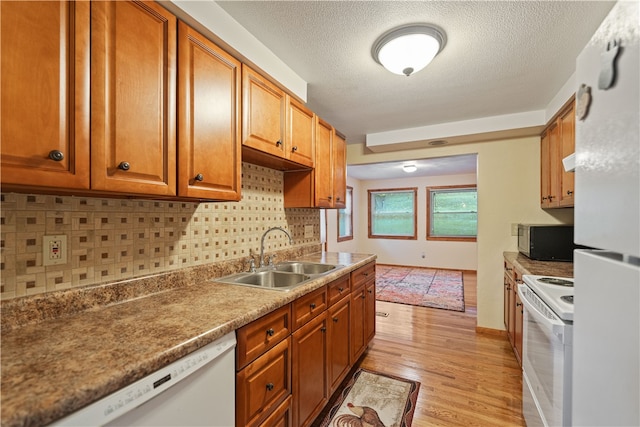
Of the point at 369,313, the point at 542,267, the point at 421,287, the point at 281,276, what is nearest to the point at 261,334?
the point at 281,276

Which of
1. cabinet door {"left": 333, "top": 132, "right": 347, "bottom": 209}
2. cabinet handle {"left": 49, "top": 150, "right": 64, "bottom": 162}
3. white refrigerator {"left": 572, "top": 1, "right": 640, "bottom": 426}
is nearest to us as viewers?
white refrigerator {"left": 572, "top": 1, "right": 640, "bottom": 426}

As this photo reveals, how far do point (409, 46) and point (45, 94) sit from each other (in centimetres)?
160

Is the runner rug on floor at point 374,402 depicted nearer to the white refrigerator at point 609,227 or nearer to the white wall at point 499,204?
the white refrigerator at point 609,227

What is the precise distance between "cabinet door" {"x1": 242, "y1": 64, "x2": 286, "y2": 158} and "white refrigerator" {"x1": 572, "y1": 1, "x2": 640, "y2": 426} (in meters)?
1.40

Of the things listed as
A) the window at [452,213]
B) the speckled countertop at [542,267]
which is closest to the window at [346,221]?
the window at [452,213]

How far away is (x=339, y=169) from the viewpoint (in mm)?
2834

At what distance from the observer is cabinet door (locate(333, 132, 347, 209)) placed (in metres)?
2.71

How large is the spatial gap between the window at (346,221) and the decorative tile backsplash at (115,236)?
14.3ft

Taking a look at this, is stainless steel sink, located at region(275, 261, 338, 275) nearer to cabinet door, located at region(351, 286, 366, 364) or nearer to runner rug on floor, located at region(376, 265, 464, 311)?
cabinet door, located at region(351, 286, 366, 364)

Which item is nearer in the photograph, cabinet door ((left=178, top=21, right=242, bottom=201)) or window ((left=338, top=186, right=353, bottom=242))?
cabinet door ((left=178, top=21, right=242, bottom=201))

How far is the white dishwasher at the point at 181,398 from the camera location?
0.66m

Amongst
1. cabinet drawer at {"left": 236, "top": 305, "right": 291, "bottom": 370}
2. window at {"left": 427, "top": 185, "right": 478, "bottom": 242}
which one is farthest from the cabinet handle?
window at {"left": 427, "top": 185, "right": 478, "bottom": 242}

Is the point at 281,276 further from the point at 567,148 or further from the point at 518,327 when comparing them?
the point at 567,148

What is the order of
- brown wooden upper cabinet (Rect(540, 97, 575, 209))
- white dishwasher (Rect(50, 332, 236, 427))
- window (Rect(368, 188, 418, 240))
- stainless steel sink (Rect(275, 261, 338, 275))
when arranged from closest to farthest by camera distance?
white dishwasher (Rect(50, 332, 236, 427)), brown wooden upper cabinet (Rect(540, 97, 575, 209)), stainless steel sink (Rect(275, 261, 338, 275)), window (Rect(368, 188, 418, 240))
